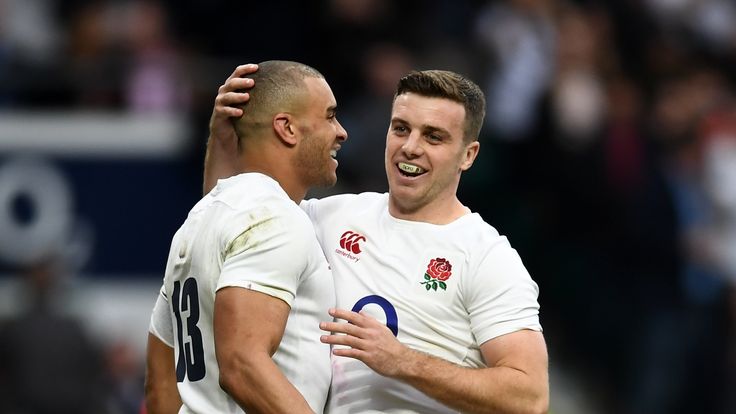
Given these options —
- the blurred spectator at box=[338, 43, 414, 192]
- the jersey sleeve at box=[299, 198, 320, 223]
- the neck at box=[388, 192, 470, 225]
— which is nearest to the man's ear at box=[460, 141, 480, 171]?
the neck at box=[388, 192, 470, 225]

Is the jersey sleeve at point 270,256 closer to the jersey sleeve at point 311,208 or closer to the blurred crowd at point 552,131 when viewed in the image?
the jersey sleeve at point 311,208

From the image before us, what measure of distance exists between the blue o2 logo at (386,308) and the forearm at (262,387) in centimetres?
73

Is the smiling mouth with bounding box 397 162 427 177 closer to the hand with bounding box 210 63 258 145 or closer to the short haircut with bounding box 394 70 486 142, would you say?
the short haircut with bounding box 394 70 486 142

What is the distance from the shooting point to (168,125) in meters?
13.5

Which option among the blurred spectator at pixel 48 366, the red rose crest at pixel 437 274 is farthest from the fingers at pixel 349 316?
the blurred spectator at pixel 48 366

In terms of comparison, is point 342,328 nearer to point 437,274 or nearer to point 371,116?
point 437,274

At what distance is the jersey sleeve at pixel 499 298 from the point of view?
20.8 feet

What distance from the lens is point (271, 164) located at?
6.44m

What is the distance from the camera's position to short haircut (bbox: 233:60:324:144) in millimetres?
6430

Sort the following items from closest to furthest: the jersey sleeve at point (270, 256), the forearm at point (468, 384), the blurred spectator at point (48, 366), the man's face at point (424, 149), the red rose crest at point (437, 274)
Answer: the jersey sleeve at point (270, 256)
the forearm at point (468, 384)
the red rose crest at point (437, 274)
the man's face at point (424, 149)
the blurred spectator at point (48, 366)

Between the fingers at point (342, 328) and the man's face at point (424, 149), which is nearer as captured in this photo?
the fingers at point (342, 328)

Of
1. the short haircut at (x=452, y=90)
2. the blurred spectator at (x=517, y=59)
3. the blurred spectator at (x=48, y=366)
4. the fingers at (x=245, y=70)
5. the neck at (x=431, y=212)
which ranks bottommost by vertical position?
the blurred spectator at (x=48, y=366)

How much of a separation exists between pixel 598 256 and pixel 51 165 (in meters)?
4.74

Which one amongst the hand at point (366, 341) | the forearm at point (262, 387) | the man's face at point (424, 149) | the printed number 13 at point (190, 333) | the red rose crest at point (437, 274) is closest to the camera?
the forearm at point (262, 387)
